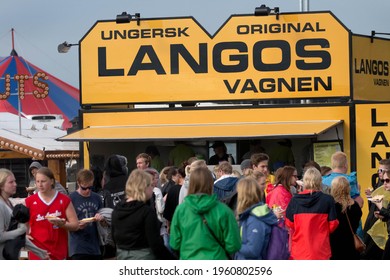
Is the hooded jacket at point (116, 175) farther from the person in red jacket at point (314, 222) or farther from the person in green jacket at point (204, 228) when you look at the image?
the person in green jacket at point (204, 228)

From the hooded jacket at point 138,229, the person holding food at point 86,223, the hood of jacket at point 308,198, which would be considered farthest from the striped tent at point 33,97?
the hooded jacket at point 138,229

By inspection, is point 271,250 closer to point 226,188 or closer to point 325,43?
point 226,188

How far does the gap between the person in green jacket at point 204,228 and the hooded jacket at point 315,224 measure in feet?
6.53

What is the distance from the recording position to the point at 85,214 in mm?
11977

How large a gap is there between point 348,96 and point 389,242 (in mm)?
8145

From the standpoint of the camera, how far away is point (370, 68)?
2069 cm

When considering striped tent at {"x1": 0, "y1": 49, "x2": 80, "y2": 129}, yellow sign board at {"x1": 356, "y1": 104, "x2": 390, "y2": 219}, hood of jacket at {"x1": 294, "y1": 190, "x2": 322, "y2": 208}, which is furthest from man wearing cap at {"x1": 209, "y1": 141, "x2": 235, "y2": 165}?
striped tent at {"x1": 0, "y1": 49, "x2": 80, "y2": 129}

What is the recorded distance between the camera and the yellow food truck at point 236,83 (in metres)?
19.3

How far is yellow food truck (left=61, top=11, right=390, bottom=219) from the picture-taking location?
19328 mm

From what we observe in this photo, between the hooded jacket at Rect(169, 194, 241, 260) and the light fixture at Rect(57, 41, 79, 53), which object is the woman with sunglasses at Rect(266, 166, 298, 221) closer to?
the hooded jacket at Rect(169, 194, 241, 260)

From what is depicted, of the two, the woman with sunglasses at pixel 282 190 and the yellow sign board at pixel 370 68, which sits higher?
the yellow sign board at pixel 370 68

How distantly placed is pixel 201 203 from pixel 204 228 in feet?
0.70

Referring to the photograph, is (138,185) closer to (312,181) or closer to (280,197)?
(312,181)

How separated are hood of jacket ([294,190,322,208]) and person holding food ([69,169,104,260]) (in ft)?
7.94
